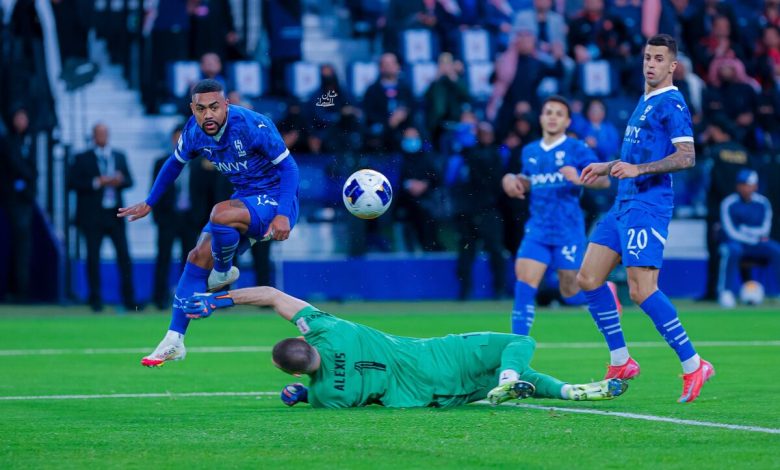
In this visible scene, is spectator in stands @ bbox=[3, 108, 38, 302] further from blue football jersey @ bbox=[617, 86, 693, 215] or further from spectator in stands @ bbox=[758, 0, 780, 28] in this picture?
spectator in stands @ bbox=[758, 0, 780, 28]

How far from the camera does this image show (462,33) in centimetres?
2389

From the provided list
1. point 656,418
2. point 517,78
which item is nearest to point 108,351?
point 656,418

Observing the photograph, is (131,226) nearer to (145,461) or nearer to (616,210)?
(616,210)

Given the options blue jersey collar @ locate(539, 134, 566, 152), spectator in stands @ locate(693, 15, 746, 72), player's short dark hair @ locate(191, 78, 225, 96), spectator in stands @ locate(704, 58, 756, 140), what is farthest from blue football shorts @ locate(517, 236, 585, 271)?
spectator in stands @ locate(693, 15, 746, 72)

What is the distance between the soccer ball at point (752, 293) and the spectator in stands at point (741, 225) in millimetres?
197

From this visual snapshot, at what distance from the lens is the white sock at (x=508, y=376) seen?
8.78 m

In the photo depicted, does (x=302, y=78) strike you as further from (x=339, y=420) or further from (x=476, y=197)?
(x=339, y=420)

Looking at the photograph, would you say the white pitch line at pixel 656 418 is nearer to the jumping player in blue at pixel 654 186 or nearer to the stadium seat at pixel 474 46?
the jumping player in blue at pixel 654 186

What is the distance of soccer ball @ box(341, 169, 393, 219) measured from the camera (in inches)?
437

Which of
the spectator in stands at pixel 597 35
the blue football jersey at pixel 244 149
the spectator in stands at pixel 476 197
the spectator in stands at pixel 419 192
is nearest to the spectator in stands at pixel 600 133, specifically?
the spectator in stands at pixel 476 197

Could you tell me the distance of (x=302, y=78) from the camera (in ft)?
73.3

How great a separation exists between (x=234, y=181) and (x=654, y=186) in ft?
11.2

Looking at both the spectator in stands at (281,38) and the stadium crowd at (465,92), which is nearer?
the stadium crowd at (465,92)

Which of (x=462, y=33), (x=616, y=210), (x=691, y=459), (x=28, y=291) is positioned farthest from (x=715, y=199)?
(x=691, y=459)
